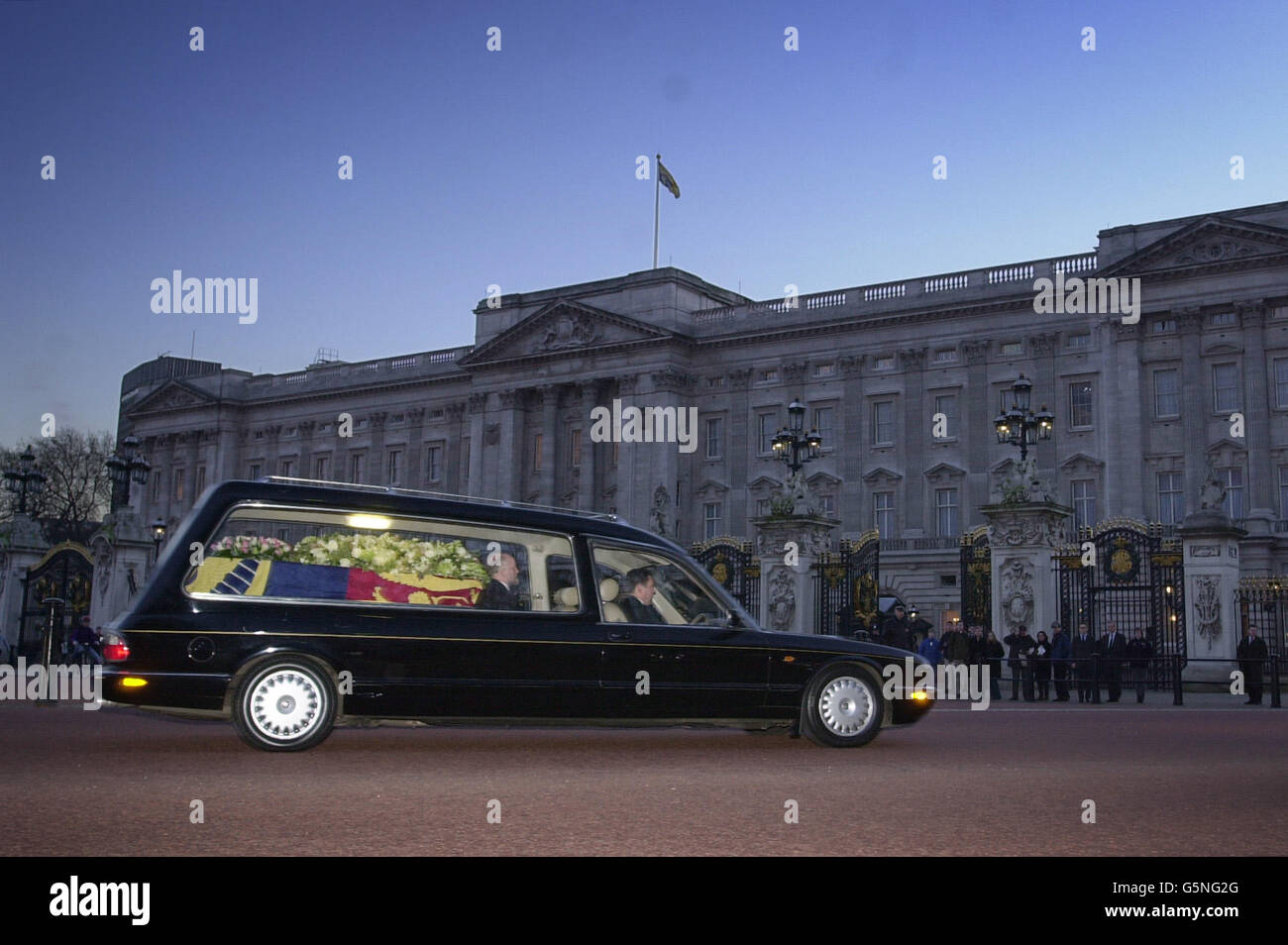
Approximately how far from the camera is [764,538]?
29.0 meters

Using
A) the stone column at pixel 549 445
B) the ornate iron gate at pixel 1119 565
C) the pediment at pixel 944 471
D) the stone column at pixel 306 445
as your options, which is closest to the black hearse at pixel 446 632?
the ornate iron gate at pixel 1119 565

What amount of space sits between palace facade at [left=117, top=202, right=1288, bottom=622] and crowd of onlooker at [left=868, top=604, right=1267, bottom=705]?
759 inches

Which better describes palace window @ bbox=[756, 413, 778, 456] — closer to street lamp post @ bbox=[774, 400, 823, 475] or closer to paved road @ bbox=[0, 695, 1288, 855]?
street lamp post @ bbox=[774, 400, 823, 475]

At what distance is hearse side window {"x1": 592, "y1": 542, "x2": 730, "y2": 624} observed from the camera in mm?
11938

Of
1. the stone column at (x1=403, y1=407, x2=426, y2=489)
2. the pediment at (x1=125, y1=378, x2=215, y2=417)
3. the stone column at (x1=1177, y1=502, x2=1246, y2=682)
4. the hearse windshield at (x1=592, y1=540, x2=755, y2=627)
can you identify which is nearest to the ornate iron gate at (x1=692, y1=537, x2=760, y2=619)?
the stone column at (x1=1177, y1=502, x2=1246, y2=682)

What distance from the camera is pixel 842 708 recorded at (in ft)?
39.5

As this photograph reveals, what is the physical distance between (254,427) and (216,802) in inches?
3199

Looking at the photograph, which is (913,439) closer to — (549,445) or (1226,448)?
(1226,448)

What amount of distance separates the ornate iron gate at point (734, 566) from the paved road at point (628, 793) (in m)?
15.8

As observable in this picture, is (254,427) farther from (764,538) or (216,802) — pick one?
(216,802)

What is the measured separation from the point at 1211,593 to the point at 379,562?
17.7 meters

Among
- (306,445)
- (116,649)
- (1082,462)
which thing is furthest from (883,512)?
(116,649)

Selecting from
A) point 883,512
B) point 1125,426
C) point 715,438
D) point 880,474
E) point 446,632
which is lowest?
point 446,632
